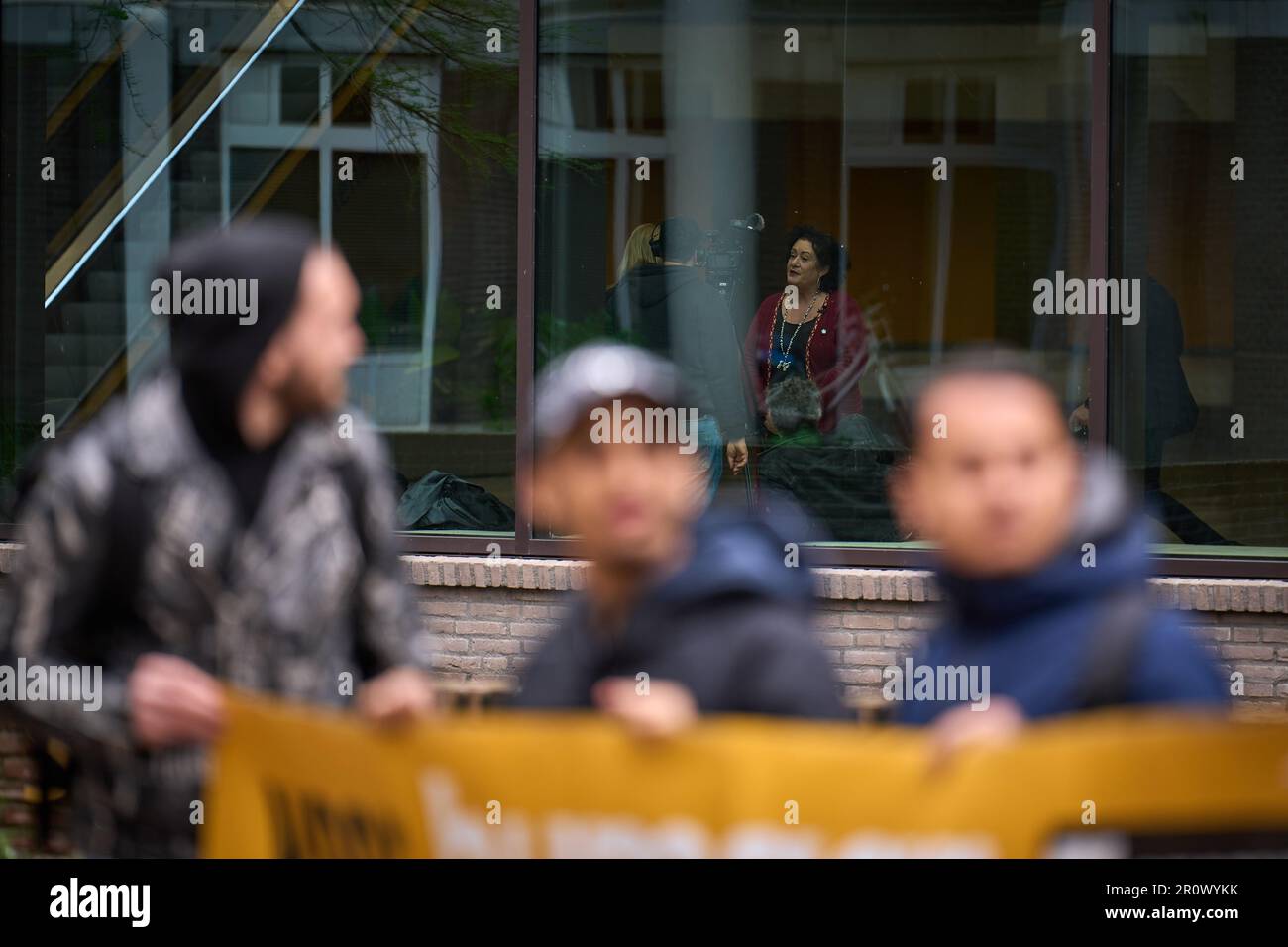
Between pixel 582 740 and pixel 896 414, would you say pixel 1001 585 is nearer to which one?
pixel 582 740

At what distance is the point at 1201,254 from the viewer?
7379mm

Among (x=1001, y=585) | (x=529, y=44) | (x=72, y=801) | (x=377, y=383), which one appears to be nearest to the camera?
(x=1001, y=585)

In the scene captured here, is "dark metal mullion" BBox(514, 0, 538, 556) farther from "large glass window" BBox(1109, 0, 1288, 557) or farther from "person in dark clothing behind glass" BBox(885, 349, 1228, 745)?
"person in dark clothing behind glass" BBox(885, 349, 1228, 745)

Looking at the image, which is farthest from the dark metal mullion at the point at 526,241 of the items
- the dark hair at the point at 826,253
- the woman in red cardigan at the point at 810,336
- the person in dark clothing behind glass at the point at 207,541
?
the person in dark clothing behind glass at the point at 207,541

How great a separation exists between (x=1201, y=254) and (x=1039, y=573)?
5280 mm

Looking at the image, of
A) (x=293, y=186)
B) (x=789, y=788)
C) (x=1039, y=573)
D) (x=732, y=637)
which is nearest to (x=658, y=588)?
(x=732, y=637)

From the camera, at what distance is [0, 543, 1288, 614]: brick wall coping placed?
6688 mm

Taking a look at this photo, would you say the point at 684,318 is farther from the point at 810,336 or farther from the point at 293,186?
the point at 293,186

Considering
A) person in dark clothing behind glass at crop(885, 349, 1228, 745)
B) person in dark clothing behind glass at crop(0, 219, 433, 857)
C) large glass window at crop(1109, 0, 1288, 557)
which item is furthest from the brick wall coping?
person in dark clothing behind glass at crop(885, 349, 1228, 745)

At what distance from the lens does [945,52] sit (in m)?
7.87
